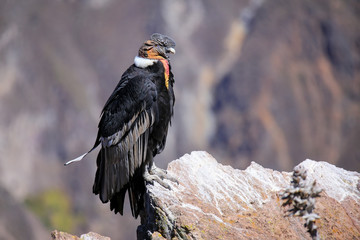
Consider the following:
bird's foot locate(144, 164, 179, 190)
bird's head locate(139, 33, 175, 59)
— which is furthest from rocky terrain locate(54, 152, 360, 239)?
bird's head locate(139, 33, 175, 59)

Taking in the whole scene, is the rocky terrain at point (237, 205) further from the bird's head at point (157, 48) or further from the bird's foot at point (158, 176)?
the bird's head at point (157, 48)

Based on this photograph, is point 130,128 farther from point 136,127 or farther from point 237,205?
point 237,205

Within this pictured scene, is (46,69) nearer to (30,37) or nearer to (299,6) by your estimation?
(30,37)

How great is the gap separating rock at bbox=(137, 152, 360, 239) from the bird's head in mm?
2618

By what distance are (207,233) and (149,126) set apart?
2.92m

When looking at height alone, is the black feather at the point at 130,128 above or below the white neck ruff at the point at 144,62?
below

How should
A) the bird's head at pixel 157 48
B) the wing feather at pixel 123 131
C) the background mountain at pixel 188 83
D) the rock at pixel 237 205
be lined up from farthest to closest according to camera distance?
the background mountain at pixel 188 83, the bird's head at pixel 157 48, the wing feather at pixel 123 131, the rock at pixel 237 205

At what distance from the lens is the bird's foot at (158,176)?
1461 cm

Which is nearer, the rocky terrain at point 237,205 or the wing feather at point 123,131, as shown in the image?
the rocky terrain at point 237,205

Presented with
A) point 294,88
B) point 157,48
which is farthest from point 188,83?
point 157,48

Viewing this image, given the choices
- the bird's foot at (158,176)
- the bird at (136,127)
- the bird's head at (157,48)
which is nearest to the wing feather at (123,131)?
the bird at (136,127)

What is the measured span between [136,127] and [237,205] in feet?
9.32

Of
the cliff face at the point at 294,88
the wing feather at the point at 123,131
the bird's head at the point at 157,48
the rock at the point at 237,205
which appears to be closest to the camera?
the rock at the point at 237,205

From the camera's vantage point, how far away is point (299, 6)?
13000 centimetres
